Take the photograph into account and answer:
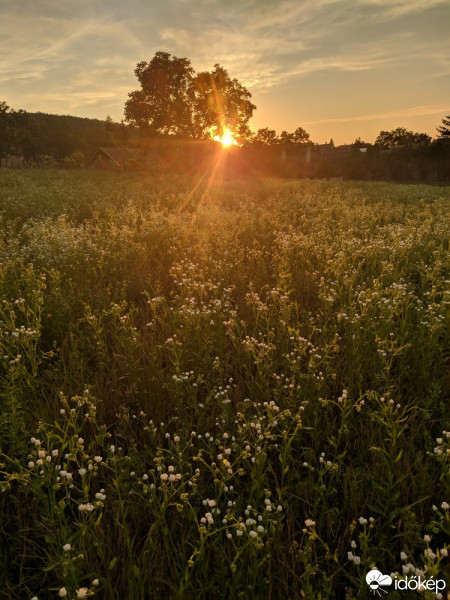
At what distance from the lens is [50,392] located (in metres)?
3.75

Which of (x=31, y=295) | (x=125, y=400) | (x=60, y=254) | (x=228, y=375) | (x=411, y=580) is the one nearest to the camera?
(x=411, y=580)

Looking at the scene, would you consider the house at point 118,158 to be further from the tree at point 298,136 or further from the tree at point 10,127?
the tree at point 298,136

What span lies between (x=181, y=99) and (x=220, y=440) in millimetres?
64601

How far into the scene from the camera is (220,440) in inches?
118

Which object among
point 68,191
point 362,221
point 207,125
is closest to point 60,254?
point 362,221

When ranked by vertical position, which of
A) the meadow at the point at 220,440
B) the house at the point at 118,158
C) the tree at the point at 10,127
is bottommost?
the meadow at the point at 220,440

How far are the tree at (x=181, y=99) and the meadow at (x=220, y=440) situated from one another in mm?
57591

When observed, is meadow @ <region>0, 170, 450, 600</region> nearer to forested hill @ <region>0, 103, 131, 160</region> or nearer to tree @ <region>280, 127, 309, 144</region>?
forested hill @ <region>0, 103, 131, 160</region>

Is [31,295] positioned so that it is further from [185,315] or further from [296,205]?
[296,205]

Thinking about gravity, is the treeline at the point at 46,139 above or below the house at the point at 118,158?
above

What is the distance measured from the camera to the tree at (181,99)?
57.6m

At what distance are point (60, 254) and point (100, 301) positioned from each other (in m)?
2.47

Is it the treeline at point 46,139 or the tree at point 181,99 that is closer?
the tree at point 181,99

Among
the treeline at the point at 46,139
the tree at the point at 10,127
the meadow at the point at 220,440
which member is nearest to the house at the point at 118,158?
the treeline at the point at 46,139
